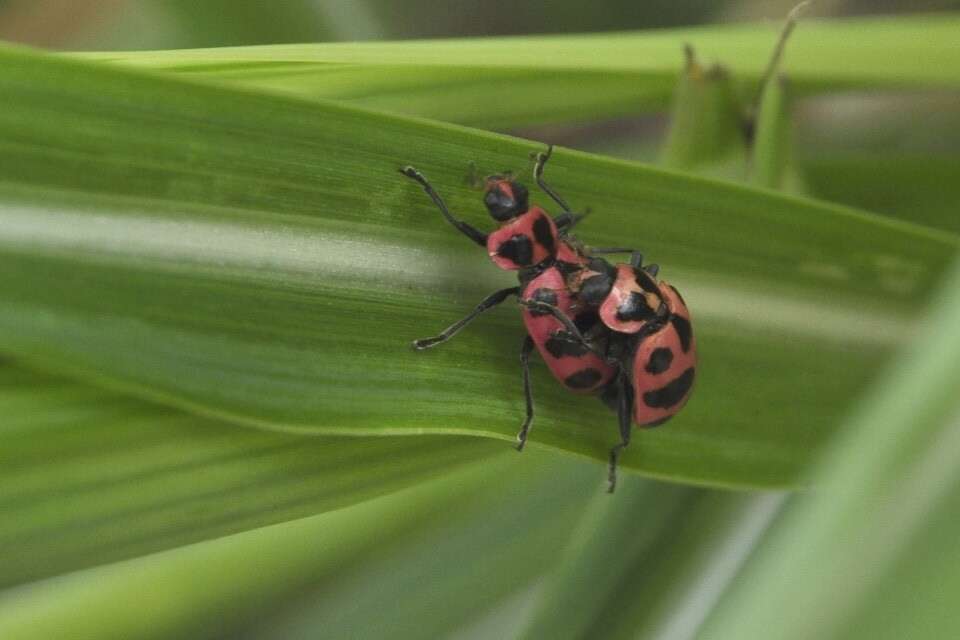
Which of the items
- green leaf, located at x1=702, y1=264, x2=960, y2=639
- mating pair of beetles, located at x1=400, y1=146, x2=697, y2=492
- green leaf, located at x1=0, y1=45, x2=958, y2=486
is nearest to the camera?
green leaf, located at x1=702, y1=264, x2=960, y2=639

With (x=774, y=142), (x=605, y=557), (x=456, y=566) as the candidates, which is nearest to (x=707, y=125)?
(x=774, y=142)

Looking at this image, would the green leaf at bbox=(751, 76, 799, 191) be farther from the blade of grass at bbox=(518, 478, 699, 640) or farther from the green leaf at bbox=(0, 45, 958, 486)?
the blade of grass at bbox=(518, 478, 699, 640)

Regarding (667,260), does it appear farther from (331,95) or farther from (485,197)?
(331,95)

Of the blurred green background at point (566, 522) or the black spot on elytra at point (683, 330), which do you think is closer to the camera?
the blurred green background at point (566, 522)

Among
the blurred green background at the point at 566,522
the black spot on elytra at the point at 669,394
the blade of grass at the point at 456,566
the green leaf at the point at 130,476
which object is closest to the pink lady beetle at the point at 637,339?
the black spot on elytra at the point at 669,394

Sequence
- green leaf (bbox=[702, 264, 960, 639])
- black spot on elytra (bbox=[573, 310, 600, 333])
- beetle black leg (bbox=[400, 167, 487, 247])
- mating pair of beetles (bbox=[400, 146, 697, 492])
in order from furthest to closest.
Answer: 1. black spot on elytra (bbox=[573, 310, 600, 333])
2. mating pair of beetles (bbox=[400, 146, 697, 492])
3. beetle black leg (bbox=[400, 167, 487, 247])
4. green leaf (bbox=[702, 264, 960, 639])

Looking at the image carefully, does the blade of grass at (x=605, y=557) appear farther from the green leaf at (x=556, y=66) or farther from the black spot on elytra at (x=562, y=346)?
the green leaf at (x=556, y=66)

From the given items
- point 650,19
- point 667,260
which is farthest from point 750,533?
point 650,19

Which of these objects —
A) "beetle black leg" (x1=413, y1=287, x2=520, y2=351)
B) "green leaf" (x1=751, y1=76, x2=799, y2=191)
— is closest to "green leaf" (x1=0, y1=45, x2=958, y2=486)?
"beetle black leg" (x1=413, y1=287, x2=520, y2=351)
